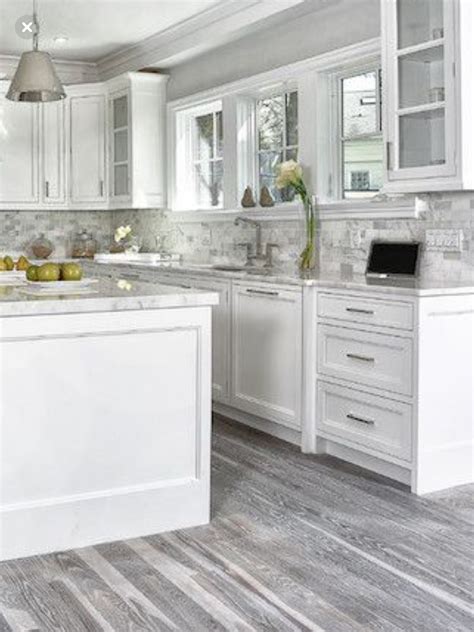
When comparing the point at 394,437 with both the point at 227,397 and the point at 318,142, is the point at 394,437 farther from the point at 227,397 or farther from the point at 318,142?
the point at 318,142

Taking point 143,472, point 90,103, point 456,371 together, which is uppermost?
point 90,103

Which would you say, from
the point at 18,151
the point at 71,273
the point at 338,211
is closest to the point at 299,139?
the point at 338,211

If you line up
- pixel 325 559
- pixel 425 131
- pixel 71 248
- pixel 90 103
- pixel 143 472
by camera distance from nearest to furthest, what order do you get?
pixel 325 559
pixel 143 472
pixel 425 131
pixel 90 103
pixel 71 248

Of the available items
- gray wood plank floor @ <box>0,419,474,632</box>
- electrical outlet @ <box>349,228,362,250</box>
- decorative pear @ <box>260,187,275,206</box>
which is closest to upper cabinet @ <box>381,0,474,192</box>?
electrical outlet @ <box>349,228,362,250</box>

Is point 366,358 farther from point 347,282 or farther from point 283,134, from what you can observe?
point 283,134

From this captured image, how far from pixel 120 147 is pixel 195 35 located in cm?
159

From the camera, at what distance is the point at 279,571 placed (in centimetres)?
306

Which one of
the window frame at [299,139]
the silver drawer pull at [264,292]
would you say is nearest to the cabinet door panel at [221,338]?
the silver drawer pull at [264,292]

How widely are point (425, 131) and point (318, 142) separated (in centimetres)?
128

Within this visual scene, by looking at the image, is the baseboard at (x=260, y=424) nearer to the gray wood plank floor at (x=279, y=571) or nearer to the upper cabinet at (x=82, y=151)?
the gray wood plank floor at (x=279, y=571)

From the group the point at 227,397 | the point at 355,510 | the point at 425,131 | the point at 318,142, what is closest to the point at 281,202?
the point at 318,142

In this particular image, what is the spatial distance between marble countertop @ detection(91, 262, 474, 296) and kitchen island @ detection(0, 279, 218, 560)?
961 millimetres

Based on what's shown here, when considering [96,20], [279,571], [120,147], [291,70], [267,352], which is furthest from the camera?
[120,147]

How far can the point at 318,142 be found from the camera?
5430mm
